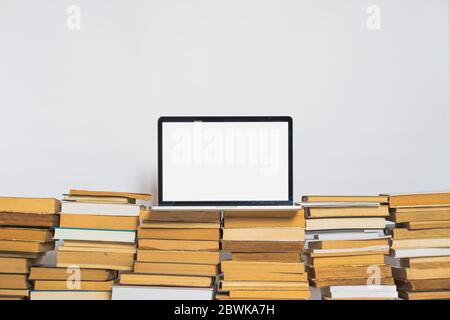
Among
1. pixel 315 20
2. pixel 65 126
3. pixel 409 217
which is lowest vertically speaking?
pixel 409 217

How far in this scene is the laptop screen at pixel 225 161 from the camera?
1928 millimetres

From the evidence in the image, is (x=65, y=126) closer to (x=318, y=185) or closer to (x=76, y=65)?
(x=76, y=65)

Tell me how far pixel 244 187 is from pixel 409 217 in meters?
0.53

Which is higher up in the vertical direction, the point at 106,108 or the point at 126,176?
the point at 106,108

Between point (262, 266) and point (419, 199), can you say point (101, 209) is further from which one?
point (419, 199)

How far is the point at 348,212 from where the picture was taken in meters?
1.93

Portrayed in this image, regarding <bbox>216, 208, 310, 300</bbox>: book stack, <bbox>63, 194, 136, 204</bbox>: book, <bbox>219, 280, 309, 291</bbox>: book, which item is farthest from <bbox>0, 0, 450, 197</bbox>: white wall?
<bbox>219, 280, 309, 291</bbox>: book

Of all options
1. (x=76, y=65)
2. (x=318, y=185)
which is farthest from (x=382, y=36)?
(x=76, y=65)

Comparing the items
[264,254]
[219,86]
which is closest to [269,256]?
[264,254]

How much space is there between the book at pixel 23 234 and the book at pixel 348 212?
0.83 metres

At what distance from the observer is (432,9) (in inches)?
91.3

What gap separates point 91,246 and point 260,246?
0.53 meters

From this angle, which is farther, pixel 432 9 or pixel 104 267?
pixel 432 9

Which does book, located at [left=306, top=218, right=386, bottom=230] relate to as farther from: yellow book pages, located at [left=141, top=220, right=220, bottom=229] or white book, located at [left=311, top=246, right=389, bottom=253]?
yellow book pages, located at [left=141, top=220, right=220, bottom=229]
